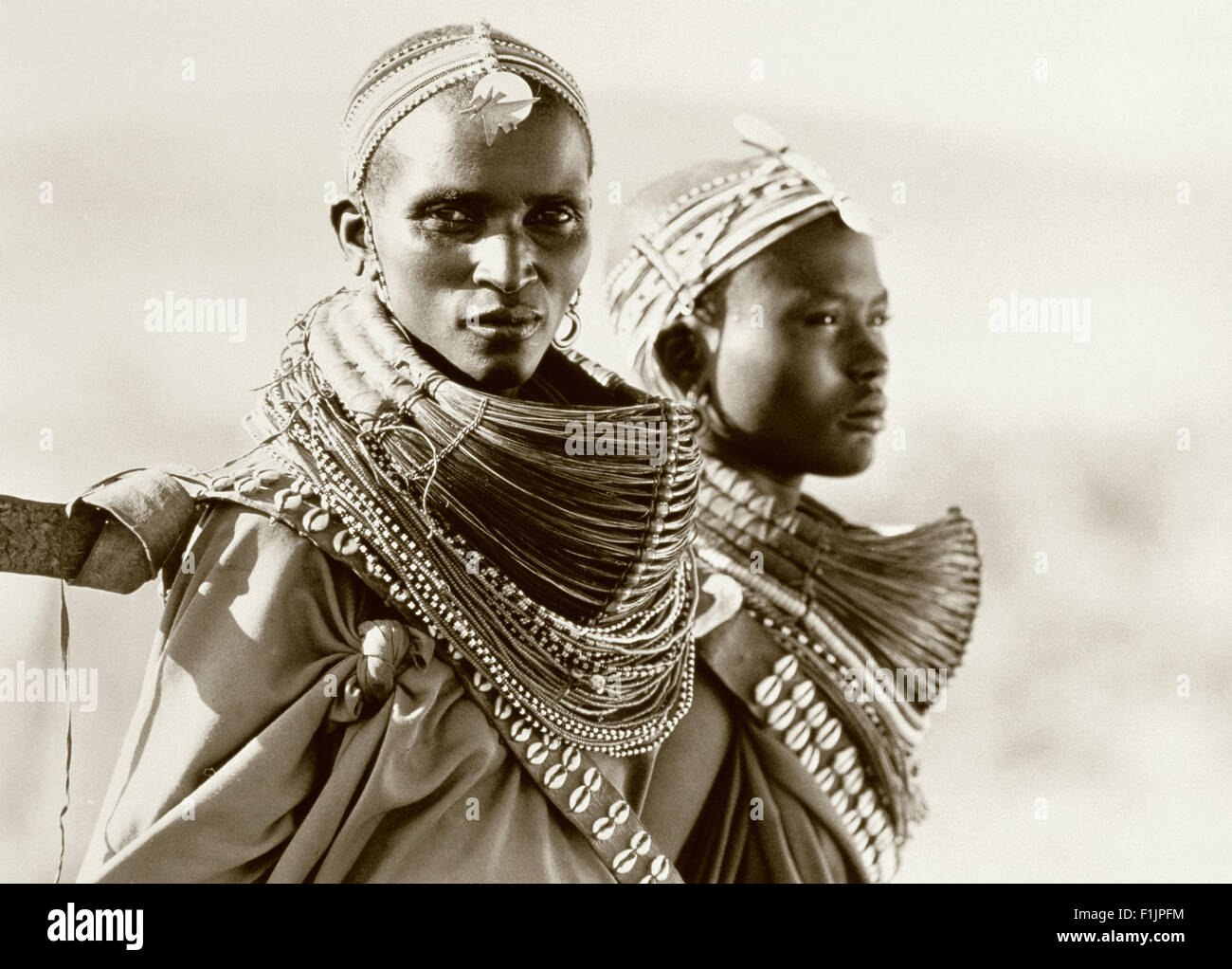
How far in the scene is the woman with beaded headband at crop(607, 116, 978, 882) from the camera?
3203 millimetres

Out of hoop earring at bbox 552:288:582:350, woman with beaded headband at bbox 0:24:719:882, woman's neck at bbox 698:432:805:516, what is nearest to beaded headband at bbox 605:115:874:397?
woman's neck at bbox 698:432:805:516

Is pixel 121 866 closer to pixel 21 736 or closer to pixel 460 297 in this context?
pixel 21 736

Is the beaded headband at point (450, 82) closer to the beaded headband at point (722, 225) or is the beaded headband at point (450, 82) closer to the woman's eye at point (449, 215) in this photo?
the woman's eye at point (449, 215)

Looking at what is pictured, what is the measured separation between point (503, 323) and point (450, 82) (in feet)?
1.11

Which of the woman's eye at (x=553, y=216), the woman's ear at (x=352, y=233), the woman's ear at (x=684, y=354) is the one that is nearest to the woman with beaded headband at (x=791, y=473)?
the woman's ear at (x=684, y=354)

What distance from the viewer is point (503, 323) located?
8.96 ft

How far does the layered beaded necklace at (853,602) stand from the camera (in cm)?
329

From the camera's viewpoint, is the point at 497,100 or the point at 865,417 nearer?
the point at 497,100

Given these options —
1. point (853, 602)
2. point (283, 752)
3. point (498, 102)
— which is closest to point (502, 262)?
point (498, 102)

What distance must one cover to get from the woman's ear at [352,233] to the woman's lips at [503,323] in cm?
19

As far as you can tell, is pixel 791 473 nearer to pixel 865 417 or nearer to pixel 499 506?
pixel 865 417

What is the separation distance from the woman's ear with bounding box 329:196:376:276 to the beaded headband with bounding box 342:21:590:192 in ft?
0.18
